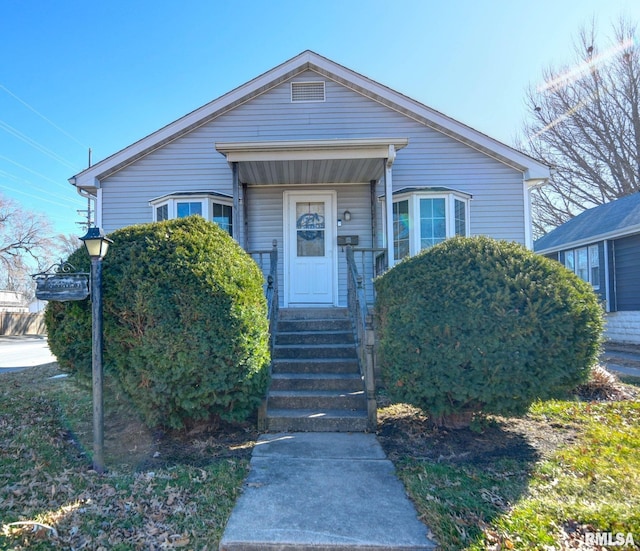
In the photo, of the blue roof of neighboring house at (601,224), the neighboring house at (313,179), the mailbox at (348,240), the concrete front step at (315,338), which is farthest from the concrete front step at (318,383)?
the blue roof of neighboring house at (601,224)

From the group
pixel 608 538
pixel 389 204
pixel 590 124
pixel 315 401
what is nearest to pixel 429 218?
pixel 389 204

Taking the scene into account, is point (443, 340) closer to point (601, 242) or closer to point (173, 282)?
point (173, 282)

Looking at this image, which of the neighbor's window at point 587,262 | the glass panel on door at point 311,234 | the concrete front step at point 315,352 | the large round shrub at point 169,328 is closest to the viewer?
the large round shrub at point 169,328

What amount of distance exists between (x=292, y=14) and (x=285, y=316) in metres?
8.10

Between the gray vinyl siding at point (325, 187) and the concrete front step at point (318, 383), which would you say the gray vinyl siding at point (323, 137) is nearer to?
the gray vinyl siding at point (325, 187)

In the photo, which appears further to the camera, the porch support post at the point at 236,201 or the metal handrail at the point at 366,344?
the porch support post at the point at 236,201

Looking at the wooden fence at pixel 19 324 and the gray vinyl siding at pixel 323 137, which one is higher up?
the gray vinyl siding at pixel 323 137

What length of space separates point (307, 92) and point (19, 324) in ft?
89.1

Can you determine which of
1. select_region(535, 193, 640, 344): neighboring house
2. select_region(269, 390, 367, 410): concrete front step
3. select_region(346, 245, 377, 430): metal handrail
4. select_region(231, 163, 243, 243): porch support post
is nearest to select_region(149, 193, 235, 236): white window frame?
select_region(231, 163, 243, 243): porch support post

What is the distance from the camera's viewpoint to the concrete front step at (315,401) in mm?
4883

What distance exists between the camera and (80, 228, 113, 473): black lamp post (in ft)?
11.7

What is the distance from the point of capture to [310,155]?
6.72m

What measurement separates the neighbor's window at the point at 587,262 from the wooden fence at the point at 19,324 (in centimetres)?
2802

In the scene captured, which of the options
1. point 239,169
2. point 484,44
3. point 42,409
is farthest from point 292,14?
point 42,409
